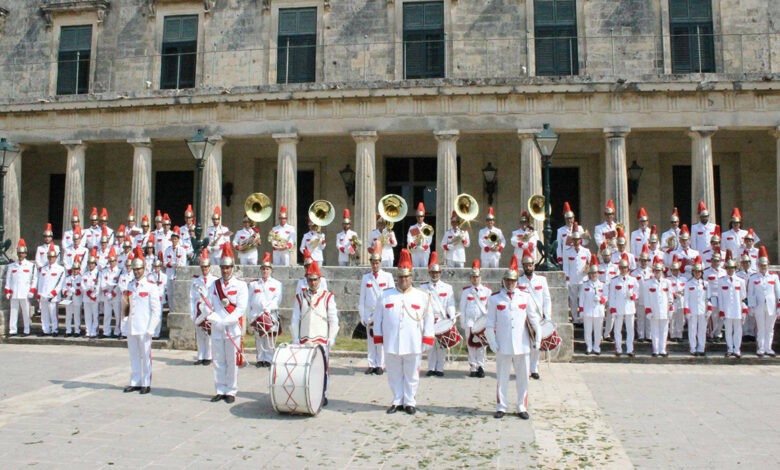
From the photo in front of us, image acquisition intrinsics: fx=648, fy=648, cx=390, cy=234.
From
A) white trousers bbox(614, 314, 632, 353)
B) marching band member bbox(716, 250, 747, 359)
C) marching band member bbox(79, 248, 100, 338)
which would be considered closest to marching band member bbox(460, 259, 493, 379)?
white trousers bbox(614, 314, 632, 353)

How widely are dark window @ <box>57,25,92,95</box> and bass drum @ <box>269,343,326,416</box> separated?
2017cm

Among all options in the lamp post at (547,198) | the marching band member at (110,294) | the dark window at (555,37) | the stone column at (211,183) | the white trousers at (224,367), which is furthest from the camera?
the dark window at (555,37)

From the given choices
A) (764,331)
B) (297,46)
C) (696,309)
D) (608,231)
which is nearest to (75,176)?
(297,46)

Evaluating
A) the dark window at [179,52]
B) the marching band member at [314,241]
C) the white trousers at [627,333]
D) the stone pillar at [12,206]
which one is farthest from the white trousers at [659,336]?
the stone pillar at [12,206]

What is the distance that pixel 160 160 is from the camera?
24.8 meters

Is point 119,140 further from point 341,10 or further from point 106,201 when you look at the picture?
point 341,10

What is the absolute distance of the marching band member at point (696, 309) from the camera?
41.7ft

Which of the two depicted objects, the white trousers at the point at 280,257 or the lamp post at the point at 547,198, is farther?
the white trousers at the point at 280,257

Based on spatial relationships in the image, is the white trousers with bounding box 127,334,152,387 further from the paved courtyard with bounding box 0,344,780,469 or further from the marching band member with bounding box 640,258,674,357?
the marching band member with bounding box 640,258,674,357

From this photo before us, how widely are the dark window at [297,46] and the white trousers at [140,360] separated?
575 inches

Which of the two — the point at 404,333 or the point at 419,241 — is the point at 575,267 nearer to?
the point at 419,241

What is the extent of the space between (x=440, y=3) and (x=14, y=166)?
1548cm

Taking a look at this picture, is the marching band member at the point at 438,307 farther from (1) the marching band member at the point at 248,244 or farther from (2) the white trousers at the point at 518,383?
(1) the marching band member at the point at 248,244

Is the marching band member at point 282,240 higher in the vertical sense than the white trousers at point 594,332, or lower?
higher
